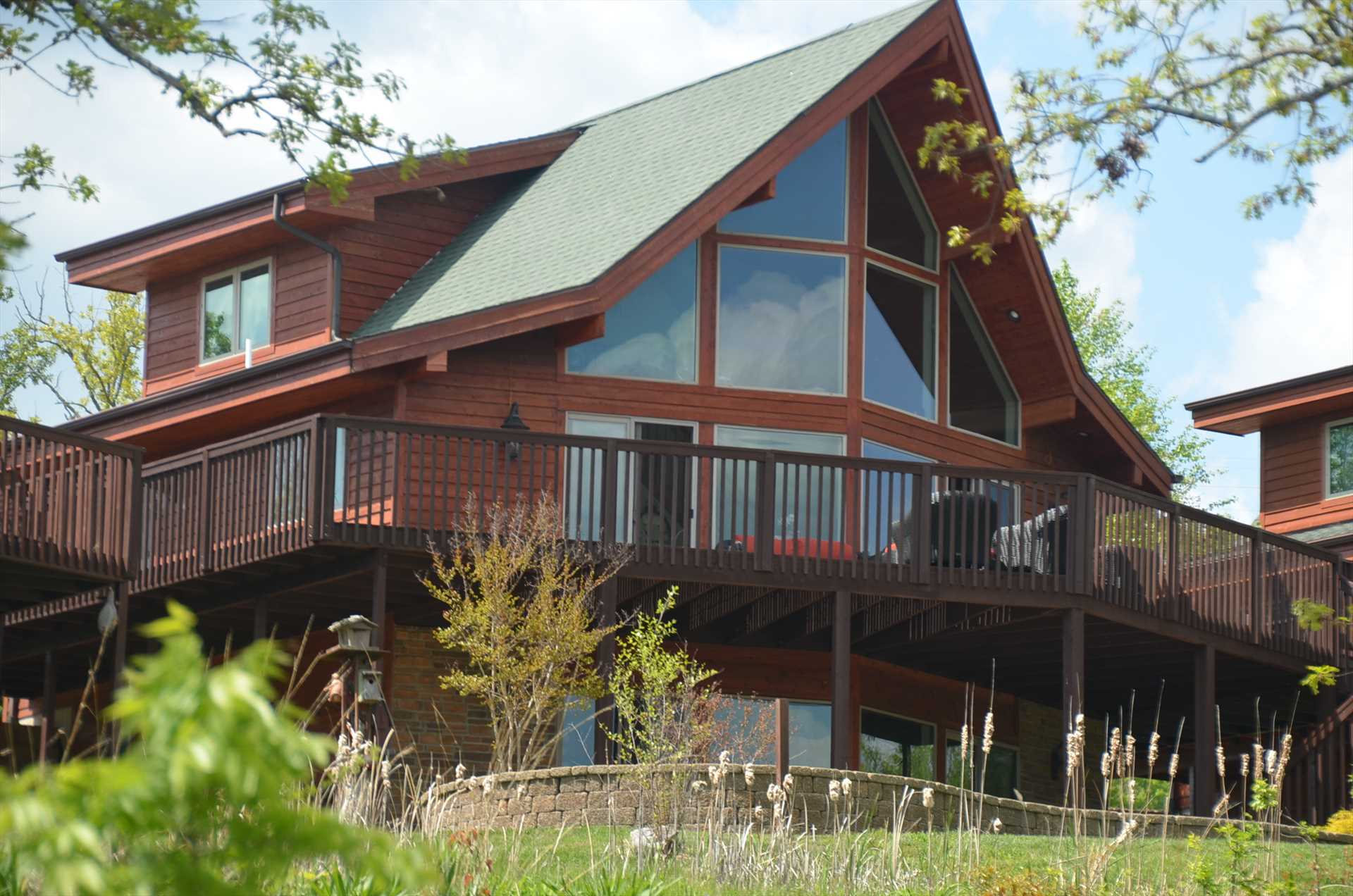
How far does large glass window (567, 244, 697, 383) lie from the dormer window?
391 centimetres

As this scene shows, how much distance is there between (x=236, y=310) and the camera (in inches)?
818

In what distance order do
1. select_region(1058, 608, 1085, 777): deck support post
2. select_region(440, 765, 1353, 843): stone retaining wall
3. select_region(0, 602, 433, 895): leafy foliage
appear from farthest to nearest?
select_region(1058, 608, 1085, 777): deck support post → select_region(440, 765, 1353, 843): stone retaining wall → select_region(0, 602, 433, 895): leafy foliage

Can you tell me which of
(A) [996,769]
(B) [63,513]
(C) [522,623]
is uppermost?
(B) [63,513]

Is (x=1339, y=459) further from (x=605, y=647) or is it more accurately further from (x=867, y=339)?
(x=605, y=647)

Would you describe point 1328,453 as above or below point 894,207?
below

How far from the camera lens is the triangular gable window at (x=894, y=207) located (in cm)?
2041

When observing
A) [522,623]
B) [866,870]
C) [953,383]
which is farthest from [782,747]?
[953,383]

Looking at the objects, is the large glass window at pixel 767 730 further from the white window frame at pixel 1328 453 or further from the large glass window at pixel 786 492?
the white window frame at pixel 1328 453

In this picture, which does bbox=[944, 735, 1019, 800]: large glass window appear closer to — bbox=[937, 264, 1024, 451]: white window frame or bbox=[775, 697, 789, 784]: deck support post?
bbox=[937, 264, 1024, 451]: white window frame

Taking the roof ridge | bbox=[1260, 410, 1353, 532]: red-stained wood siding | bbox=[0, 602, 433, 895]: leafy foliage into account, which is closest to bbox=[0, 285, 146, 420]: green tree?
the roof ridge

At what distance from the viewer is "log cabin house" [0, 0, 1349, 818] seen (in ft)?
55.3

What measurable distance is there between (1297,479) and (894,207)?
7373mm

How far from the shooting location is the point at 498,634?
14859 mm

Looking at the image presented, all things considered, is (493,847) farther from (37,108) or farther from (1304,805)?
(1304,805)
